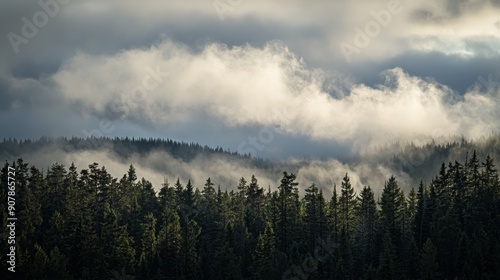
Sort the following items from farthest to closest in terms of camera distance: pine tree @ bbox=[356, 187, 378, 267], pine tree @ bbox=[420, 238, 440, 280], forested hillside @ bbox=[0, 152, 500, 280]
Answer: pine tree @ bbox=[356, 187, 378, 267]
forested hillside @ bbox=[0, 152, 500, 280]
pine tree @ bbox=[420, 238, 440, 280]

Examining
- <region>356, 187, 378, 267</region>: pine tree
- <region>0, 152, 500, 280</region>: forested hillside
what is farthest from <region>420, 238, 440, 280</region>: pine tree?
<region>356, 187, 378, 267</region>: pine tree

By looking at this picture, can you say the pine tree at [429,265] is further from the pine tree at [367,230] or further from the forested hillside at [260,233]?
the pine tree at [367,230]

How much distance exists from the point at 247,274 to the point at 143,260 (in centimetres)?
1998

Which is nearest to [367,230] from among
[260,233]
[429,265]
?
[260,233]

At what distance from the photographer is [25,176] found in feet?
474

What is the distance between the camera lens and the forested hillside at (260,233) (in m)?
110

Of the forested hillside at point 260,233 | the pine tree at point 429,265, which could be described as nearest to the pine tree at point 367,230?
the forested hillside at point 260,233

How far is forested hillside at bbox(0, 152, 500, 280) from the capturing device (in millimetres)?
110000

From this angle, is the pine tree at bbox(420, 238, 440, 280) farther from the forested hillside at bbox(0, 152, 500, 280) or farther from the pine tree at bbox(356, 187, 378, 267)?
the pine tree at bbox(356, 187, 378, 267)

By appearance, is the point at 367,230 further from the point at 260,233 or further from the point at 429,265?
the point at 429,265

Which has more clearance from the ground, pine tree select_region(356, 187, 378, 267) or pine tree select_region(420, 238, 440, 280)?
pine tree select_region(356, 187, 378, 267)

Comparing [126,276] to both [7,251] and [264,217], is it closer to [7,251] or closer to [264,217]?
[7,251]

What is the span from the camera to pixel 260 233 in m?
128

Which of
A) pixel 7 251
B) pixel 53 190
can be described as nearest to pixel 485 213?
pixel 7 251
